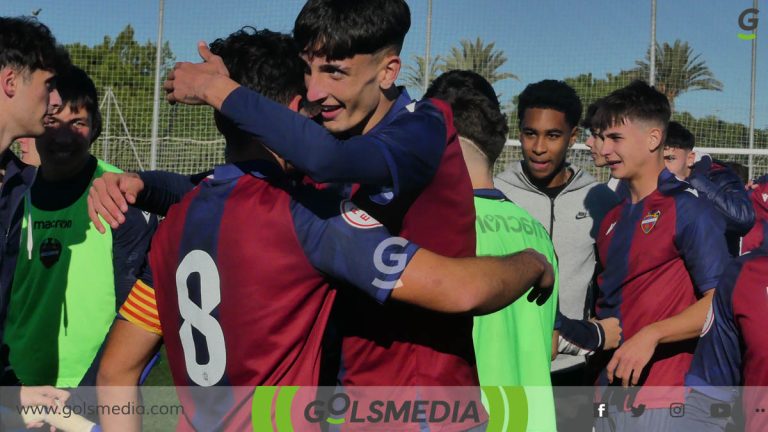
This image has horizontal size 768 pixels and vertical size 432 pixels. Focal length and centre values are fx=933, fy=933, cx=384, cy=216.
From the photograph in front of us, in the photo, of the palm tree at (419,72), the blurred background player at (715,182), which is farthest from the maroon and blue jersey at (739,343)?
the palm tree at (419,72)

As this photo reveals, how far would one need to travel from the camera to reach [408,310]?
2516mm

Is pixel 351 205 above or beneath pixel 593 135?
beneath

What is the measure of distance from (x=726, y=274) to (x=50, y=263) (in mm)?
3345

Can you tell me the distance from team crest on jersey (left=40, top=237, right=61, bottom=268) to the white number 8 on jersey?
2.63 metres

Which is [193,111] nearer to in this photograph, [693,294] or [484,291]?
[693,294]

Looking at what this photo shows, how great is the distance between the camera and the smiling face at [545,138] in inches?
216

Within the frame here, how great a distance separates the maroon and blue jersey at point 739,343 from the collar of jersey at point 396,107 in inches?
50.5

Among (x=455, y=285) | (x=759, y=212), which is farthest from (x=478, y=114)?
(x=759, y=212)

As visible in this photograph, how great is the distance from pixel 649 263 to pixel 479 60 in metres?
10.2

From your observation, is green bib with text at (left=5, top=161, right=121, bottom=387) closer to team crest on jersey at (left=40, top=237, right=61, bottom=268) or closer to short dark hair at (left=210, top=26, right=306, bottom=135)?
team crest on jersey at (left=40, top=237, right=61, bottom=268)

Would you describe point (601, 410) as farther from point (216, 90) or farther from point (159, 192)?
point (216, 90)

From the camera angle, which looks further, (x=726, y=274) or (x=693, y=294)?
(x=693, y=294)

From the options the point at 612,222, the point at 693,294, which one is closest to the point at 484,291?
the point at 693,294

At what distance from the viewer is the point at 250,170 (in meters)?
2.43
